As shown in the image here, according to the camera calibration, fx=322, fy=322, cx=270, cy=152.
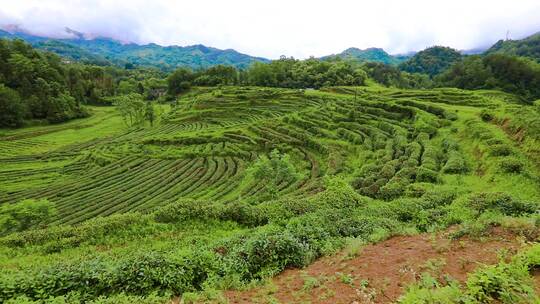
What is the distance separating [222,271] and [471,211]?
15.0 m

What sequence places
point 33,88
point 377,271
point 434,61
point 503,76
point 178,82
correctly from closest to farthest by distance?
point 377,271 < point 503,76 < point 33,88 < point 178,82 < point 434,61

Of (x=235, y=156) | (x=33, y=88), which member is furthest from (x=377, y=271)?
(x=33, y=88)

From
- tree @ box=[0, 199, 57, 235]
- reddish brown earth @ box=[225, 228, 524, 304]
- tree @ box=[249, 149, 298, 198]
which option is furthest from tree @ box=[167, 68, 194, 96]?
reddish brown earth @ box=[225, 228, 524, 304]

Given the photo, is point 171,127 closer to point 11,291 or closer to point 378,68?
point 11,291

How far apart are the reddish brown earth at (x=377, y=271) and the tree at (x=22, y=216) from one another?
93.6ft

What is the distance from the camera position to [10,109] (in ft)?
289

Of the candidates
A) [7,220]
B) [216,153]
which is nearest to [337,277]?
[7,220]

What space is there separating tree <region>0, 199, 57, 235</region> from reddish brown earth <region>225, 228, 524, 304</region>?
2853cm

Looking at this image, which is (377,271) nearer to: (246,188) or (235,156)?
(246,188)

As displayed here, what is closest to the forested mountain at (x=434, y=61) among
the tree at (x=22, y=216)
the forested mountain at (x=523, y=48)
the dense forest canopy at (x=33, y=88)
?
the forested mountain at (x=523, y=48)

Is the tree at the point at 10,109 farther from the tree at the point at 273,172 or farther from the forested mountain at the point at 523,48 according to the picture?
the forested mountain at the point at 523,48

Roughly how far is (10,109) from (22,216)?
254 feet

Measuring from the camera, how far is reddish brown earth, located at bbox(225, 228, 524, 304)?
988cm

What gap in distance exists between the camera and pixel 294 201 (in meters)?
22.5
